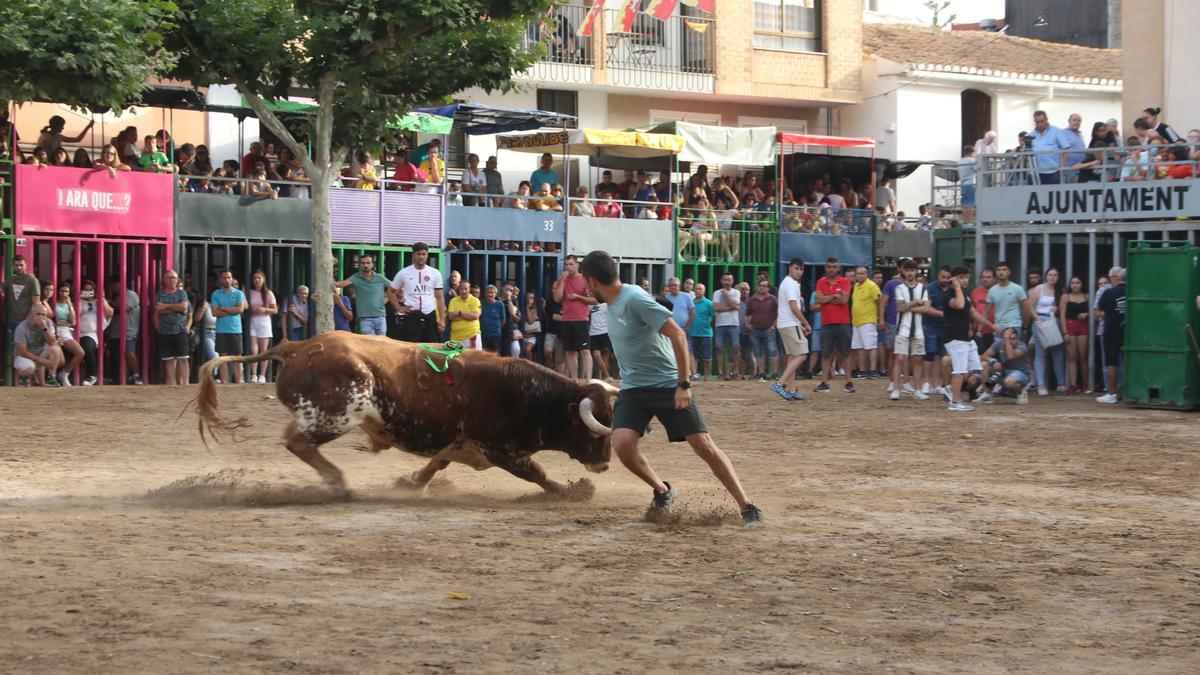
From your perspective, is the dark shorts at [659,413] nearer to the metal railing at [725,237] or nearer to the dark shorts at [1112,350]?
the dark shorts at [1112,350]

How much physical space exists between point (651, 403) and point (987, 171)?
15.9 metres

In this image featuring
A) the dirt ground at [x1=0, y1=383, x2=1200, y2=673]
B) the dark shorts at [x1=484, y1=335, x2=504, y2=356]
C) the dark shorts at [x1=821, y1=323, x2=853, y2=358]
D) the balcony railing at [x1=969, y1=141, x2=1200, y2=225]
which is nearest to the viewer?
the dirt ground at [x1=0, y1=383, x2=1200, y2=673]

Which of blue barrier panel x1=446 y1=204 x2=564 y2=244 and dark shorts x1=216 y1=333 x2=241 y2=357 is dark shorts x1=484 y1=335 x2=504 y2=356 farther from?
dark shorts x1=216 y1=333 x2=241 y2=357

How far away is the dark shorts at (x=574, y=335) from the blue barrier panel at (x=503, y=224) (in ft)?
10.8

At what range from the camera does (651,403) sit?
8828mm

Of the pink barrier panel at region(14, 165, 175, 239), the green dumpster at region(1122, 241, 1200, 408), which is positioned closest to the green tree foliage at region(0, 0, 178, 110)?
the pink barrier panel at region(14, 165, 175, 239)

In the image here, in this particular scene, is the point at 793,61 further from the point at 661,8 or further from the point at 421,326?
the point at 421,326

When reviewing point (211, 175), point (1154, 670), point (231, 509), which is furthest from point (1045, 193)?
point (1154, 670)

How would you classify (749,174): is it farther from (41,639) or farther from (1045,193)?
(41,639)

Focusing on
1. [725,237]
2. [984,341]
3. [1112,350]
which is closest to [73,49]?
[984,341]

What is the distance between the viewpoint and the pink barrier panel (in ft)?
65.2

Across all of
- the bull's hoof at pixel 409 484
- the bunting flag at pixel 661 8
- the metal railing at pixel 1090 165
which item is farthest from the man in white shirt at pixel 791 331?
the bunting flag at pixel 661 8

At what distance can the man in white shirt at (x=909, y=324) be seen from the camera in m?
18.9

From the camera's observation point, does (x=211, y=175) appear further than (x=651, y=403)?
Yes
